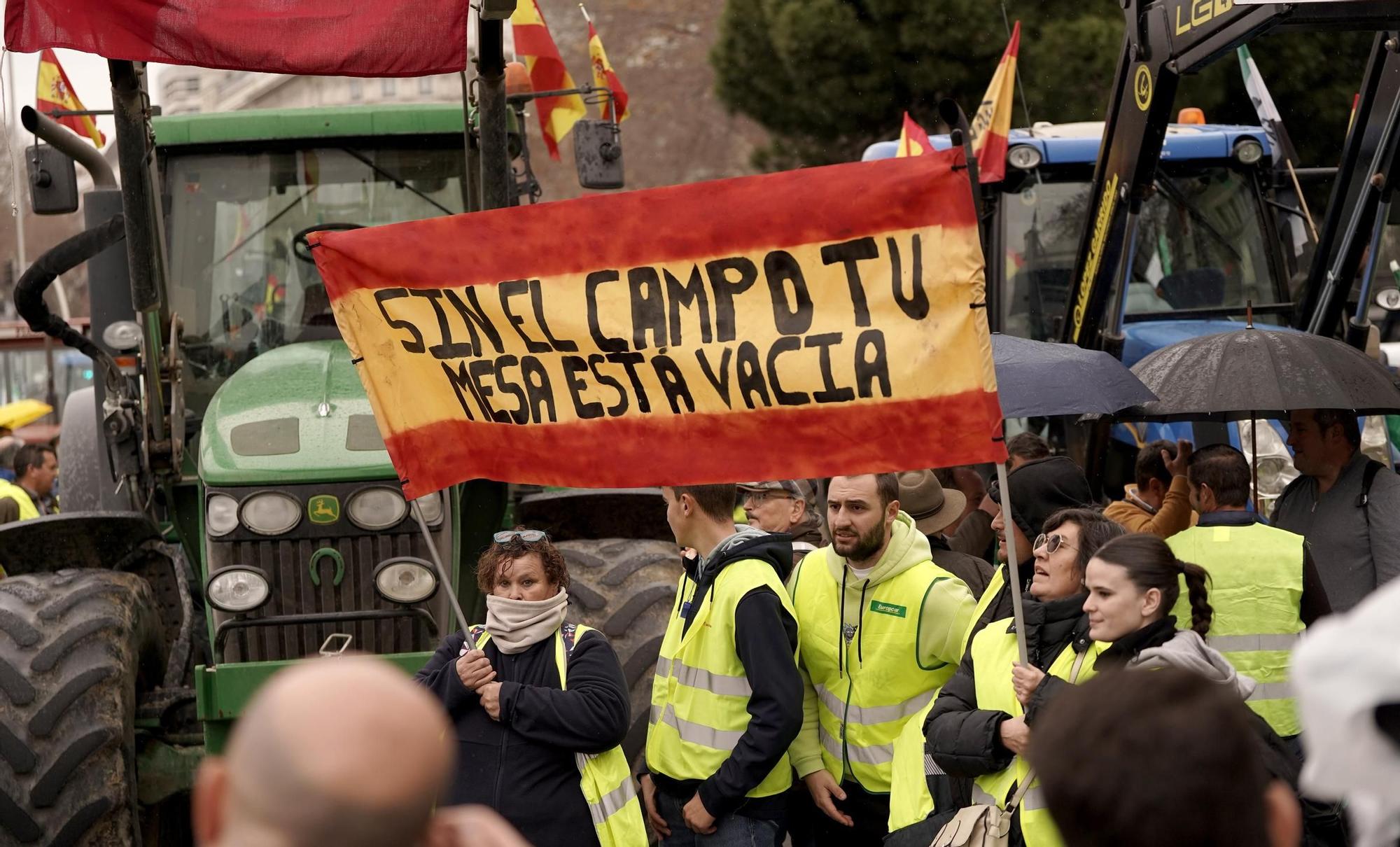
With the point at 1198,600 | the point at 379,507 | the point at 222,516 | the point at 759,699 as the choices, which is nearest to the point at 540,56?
the point at 379,507

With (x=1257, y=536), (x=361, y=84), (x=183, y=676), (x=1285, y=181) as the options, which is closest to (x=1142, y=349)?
(x=1285, y=181)

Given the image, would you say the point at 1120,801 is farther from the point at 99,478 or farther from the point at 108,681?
the point at 99,478

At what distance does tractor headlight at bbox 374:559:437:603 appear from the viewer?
5.93m

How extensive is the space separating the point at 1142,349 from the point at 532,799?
6021 mm

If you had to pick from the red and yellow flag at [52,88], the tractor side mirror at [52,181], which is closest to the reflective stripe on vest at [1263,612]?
the tractor side mirror at [52,181]

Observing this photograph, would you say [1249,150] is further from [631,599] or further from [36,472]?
[36,472]

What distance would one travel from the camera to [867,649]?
15.6 ft

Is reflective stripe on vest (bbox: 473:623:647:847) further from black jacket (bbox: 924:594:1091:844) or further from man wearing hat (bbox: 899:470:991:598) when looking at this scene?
man wearing hat (bbox: 899:470:991:598)

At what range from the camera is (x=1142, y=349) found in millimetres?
9461

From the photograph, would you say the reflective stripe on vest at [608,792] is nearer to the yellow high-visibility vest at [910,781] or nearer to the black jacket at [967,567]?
the yellow high-visibility vest at [910,781]

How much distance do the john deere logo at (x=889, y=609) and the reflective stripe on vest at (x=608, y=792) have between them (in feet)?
2.66

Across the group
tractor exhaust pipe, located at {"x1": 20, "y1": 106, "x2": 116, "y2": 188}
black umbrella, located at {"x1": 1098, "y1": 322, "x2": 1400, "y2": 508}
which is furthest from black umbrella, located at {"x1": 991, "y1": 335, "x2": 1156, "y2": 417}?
tractor exhaust pipe, located at {"x1": 20, "y1": 106, "x2": 116, "y2": 188}

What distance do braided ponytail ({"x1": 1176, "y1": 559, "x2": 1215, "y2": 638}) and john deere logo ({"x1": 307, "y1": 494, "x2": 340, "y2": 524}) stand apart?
300cm

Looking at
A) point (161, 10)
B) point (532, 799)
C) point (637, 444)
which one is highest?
point (161, 10)
